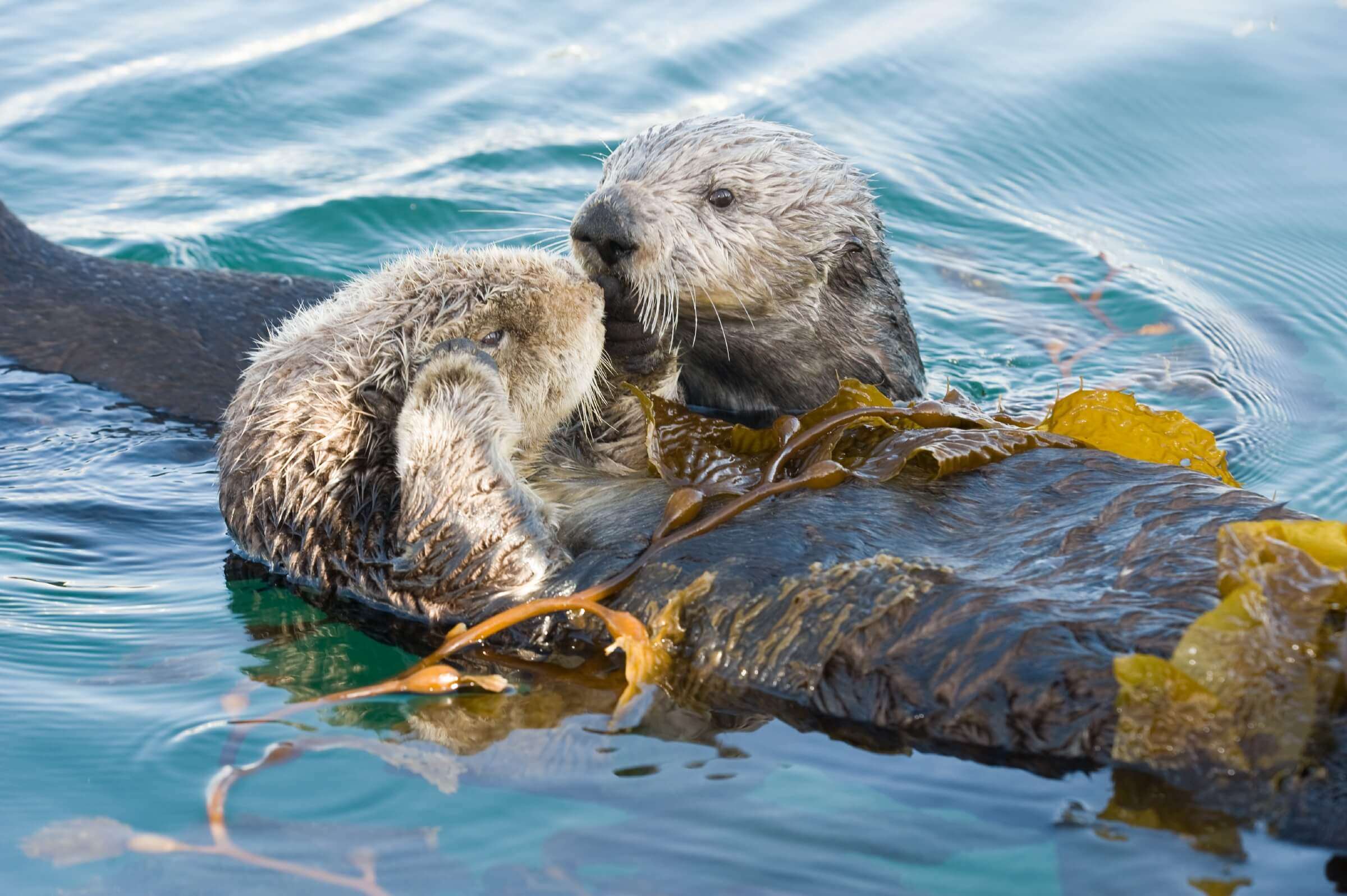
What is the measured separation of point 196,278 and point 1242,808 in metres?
4.18

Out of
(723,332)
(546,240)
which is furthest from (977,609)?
(546,240)

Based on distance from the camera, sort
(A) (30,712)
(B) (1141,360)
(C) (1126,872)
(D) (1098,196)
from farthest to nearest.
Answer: (D) (1098,196)
(B) (1141,360)
(A) (30,712)
(C) (1126,872)

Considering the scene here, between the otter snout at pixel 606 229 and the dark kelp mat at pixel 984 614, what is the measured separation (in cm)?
63

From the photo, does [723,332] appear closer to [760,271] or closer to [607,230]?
[760,271]

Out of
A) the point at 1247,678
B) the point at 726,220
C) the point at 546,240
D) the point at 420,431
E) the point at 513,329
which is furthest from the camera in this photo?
the point at 546,240

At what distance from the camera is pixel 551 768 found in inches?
108

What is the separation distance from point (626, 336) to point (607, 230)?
0.31m

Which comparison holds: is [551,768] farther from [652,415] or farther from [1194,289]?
[1194,289]

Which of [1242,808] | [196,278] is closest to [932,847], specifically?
[1242,808]

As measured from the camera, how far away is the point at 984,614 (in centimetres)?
262

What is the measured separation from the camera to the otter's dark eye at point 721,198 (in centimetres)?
410

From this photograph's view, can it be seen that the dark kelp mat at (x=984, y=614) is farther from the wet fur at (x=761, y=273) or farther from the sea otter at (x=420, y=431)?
the wet fur at (x=761, y=273)

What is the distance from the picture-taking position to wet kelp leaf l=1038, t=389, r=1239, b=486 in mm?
3611

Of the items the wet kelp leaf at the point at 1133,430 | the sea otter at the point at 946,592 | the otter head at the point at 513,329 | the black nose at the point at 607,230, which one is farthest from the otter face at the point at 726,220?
the wet kelp leaf at the point at 1133,430
